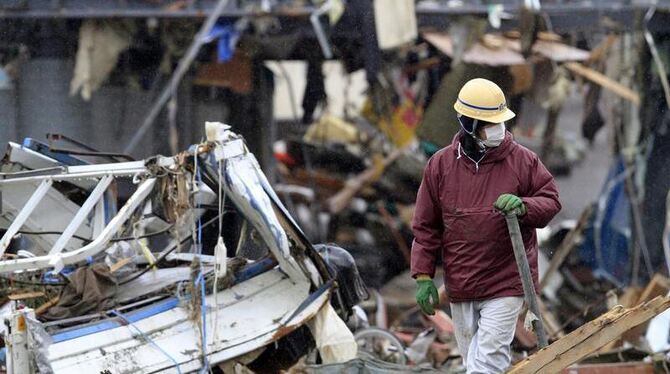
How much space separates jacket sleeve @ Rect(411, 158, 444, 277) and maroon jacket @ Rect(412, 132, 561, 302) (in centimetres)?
4

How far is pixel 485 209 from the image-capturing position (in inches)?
266

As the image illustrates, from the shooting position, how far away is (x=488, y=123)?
6.70m

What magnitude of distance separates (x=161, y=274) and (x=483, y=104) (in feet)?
9.66

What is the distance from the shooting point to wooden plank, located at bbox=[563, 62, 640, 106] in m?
15.0

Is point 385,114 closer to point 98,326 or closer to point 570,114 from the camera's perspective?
point 98,326

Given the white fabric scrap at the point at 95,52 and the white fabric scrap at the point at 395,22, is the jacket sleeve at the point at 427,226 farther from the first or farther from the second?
the white fabric scrap at the point at 95,52

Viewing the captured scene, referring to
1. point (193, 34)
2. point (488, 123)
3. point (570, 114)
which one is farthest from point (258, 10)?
point (570, 114)

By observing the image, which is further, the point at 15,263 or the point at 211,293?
the point at 211,293

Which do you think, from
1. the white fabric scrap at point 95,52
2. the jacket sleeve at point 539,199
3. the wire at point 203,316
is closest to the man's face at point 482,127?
the jacket sleeve at point 539,199

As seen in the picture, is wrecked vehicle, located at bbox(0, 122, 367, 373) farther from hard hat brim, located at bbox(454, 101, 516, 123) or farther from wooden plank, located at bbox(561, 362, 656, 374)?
hard hat brim, located at bbox(454, 101, 516, 123)

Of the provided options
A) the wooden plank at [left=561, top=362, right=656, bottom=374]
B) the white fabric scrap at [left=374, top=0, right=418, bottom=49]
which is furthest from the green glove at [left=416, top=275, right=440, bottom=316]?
the white fabric scrap at [left=374, top=0, right=418, bottom=49]

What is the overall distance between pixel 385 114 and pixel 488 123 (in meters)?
10.7

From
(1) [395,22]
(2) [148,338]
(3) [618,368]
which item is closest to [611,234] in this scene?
(1) [395,22]

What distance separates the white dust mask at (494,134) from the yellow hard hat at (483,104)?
0.15 feet
